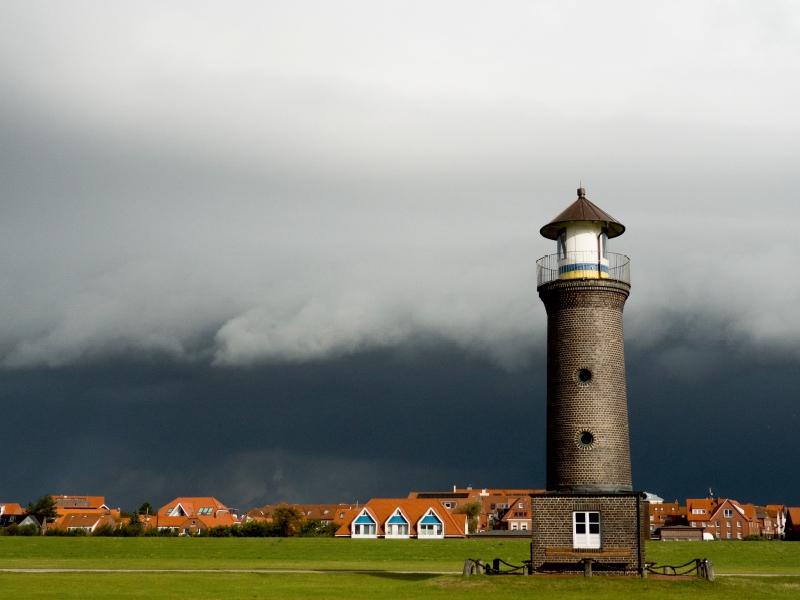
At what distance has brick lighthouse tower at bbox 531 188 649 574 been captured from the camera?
115ft

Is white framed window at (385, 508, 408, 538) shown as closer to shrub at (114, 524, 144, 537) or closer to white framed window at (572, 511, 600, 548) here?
shrub at (114, 524, 144, 537)

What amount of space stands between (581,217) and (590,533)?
13081 mm

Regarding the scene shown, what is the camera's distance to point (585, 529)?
→ 115ft

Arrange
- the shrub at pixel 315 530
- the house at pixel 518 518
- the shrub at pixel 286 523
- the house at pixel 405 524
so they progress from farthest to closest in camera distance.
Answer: the house at pixel 518 518, the shrub at pixel 315 530, the shrub at pixel 286 523, the house at pixel 405 524

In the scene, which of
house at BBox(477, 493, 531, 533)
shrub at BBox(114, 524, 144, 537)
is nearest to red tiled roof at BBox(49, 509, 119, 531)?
shrub at BBox(114, 524, 144, 537)

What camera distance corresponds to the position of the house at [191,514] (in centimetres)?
13990

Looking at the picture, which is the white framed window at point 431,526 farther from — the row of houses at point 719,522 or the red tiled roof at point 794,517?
the red tiled roof at point 794,517

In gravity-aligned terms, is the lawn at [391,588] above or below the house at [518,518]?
above

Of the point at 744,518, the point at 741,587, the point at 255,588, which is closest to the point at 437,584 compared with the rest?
the point at 255,588

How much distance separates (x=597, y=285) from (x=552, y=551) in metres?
11.0

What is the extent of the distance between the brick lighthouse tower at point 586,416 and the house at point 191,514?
111686 mm

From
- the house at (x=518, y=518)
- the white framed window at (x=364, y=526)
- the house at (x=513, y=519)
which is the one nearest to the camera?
the white framed window at (x=364, y=526)

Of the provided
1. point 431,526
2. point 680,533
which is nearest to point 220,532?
point 431,526

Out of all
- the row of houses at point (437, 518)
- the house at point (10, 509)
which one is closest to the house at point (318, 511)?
the row of houses at point (437, 518)
